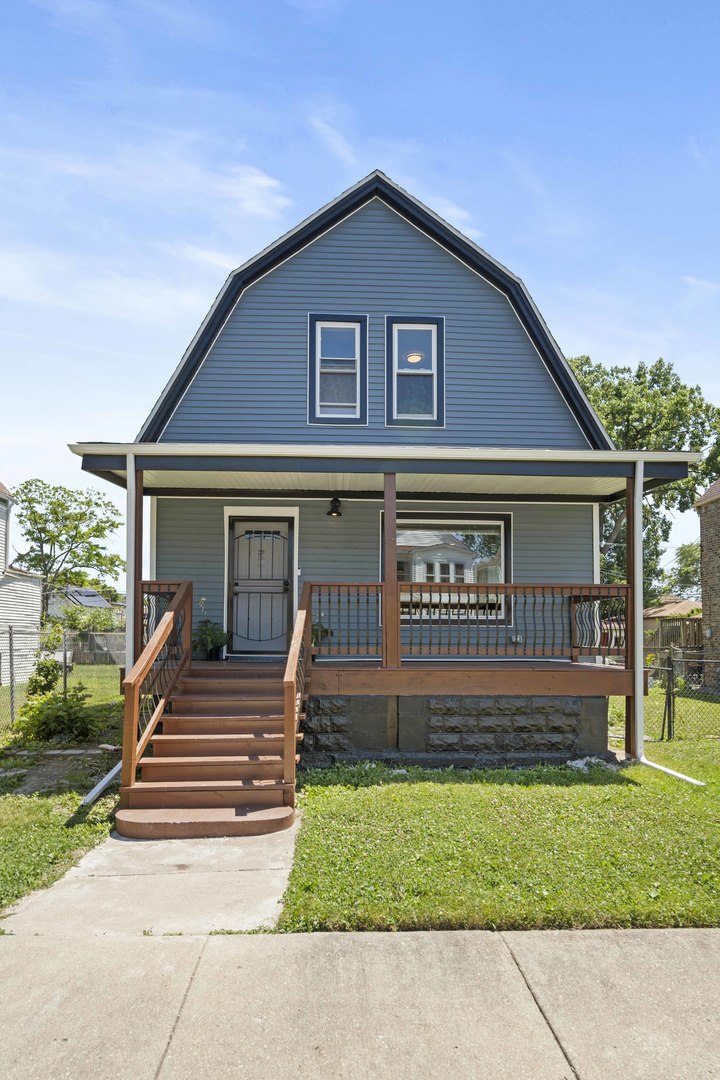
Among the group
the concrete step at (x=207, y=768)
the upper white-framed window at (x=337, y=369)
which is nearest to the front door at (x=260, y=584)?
the upper white-framed window at (x=337, y=369)

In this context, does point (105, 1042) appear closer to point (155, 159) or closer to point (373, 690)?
point (373, 690)

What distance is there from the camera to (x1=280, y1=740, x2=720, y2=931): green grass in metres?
4.49

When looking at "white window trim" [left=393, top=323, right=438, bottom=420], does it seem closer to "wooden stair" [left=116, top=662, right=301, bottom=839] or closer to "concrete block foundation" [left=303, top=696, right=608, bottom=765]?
"concrete block foundation" [left=303, top=696, right=608, bottom=765]

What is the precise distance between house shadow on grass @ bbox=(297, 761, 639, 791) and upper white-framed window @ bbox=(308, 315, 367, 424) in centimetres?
510

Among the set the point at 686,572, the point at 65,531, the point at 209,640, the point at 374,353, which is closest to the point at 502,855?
the point at 209,640

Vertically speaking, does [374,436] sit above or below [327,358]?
below

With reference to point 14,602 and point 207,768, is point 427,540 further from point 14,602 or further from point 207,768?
point 14,602

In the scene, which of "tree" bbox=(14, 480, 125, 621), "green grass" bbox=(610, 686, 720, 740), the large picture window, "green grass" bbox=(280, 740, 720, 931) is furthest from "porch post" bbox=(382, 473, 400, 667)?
"tree" bbox=(14, 480, 125, 621)

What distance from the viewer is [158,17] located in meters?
9.48

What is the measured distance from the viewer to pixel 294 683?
23.6ft

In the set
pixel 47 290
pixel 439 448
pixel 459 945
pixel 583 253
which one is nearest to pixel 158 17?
pixel 47 290

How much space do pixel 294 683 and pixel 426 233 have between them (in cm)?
761

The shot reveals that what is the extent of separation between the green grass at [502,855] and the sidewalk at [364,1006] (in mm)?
194

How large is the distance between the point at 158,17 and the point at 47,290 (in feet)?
17.4
